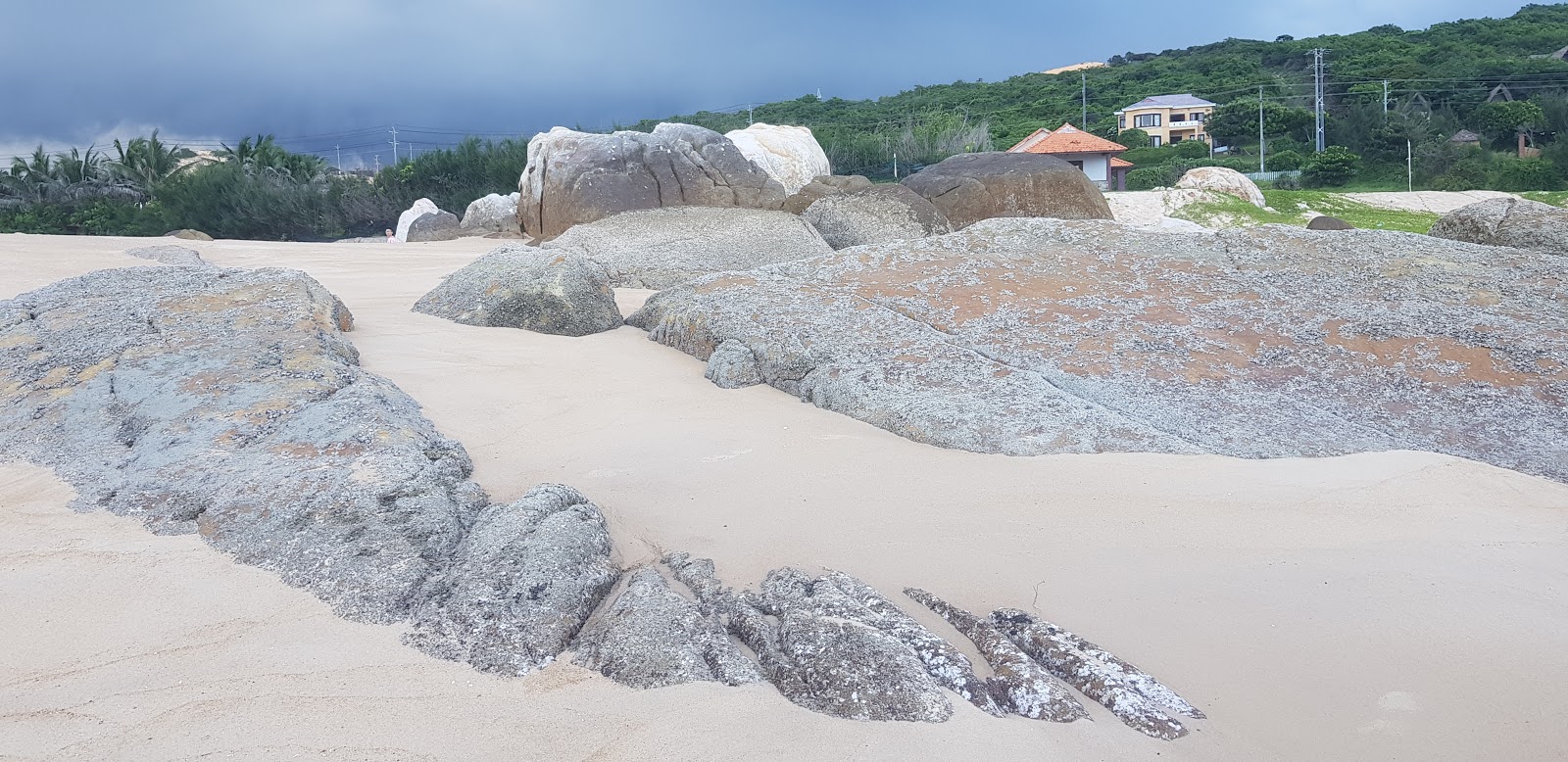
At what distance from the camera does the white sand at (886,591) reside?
1554 mm

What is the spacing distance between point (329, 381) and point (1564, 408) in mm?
3767

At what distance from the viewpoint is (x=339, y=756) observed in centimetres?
147

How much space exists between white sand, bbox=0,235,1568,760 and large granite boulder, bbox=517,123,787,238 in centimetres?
806

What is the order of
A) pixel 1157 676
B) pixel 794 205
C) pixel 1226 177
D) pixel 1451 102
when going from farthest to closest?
pixel 1451 102, pixel 1226 177, pixel 794 205, pixel 1157 676

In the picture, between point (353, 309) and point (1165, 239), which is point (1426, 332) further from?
point (353, 309)

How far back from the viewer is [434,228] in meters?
16.8

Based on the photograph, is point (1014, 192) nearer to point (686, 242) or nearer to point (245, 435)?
point (686, 242)

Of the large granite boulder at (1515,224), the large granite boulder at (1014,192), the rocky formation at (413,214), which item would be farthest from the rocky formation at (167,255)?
the rocky formation at (413,214)

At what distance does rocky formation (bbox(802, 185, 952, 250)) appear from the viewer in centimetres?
958

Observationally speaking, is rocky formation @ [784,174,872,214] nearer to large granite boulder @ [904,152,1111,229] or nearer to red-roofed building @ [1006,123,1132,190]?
large granite boulder @ [904,152,1111,229]

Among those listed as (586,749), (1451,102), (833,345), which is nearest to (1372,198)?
(1451,102)

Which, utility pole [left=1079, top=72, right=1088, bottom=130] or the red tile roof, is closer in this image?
the red tile roof

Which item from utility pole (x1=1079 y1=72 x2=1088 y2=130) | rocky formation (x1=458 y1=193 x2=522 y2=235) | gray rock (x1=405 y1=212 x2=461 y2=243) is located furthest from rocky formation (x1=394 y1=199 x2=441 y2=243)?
utility pole (x1=1079 y1=72 x2=1088 y2=130)

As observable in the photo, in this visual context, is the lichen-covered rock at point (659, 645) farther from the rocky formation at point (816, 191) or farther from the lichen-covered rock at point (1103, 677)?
the rocky formation at point (816, 191)
